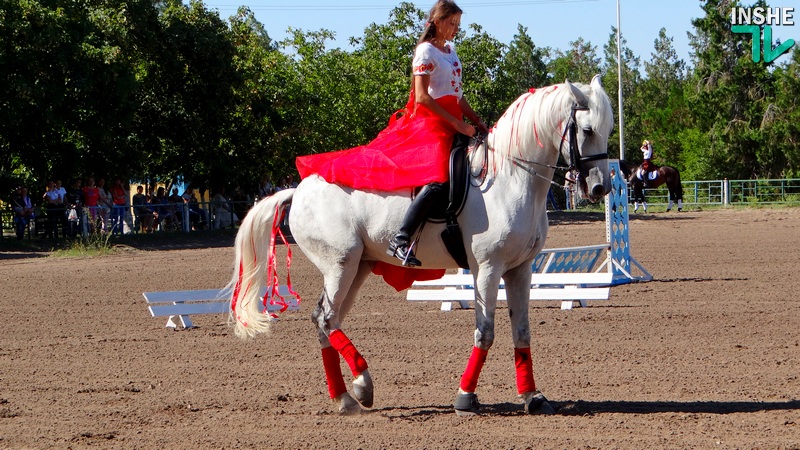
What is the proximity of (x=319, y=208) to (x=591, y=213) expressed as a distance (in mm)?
33220

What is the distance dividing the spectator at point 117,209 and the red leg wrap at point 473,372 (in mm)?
21862

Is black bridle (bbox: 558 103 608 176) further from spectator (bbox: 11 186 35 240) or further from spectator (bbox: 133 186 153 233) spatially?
spectator (bbox: 133 186 153 233)

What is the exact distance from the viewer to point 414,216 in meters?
6.89

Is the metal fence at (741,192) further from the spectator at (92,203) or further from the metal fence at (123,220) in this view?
the spectator at (92,203)

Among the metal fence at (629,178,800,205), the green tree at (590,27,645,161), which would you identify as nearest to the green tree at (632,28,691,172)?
the green tree at (590,27,645,161)

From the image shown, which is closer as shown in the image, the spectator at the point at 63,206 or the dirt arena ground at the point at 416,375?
the dirt arena ground at the point at 416,375

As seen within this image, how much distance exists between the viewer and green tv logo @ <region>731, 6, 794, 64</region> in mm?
50969

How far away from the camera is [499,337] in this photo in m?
10.4

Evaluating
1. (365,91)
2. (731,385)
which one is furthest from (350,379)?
(365,91)

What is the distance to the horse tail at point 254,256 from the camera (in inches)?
307

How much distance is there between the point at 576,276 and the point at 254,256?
20.2 feet

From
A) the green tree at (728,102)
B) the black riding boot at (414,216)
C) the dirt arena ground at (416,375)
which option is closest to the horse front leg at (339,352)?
the dirt arena ground at (416,375)

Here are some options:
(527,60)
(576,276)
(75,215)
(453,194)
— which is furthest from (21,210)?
(527,60)

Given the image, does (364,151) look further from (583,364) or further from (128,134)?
(128,134)
